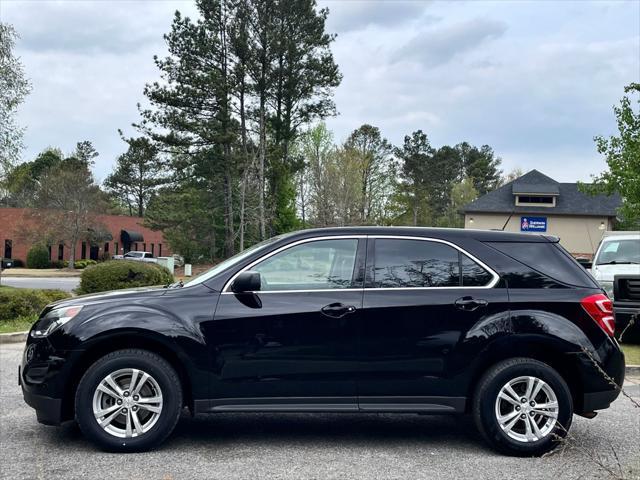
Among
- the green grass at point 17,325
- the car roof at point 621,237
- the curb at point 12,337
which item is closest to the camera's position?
the curb at point 12,337

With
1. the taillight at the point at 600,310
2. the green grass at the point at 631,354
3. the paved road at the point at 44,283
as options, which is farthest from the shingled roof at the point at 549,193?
the taillight at the point at 600,310

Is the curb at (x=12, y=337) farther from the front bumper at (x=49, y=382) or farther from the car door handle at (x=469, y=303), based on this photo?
the car door handle at (x=469, y=303)

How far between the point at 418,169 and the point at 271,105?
34.1m

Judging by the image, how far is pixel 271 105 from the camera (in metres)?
43.1

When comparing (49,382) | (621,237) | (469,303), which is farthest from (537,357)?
(621,237)

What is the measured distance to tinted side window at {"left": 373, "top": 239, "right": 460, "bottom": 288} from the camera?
16.4 ft

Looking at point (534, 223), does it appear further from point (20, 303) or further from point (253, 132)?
point (20, 303)

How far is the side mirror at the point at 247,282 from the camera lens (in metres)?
4.73

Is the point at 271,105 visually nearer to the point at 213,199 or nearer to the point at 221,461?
the point at 213,199

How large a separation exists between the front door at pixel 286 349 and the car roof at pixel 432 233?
1.74ft

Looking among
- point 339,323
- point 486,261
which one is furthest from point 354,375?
point 486,261

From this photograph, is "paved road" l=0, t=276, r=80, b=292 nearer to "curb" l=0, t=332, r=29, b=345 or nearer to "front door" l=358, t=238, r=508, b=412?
"curb" l=0, t=332, r=29, b=345

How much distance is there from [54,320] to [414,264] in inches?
116

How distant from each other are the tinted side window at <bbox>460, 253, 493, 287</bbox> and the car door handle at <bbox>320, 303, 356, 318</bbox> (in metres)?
0.98
